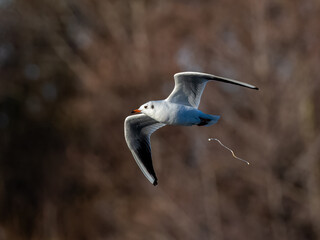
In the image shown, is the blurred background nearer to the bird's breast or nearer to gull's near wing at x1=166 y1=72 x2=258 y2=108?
gull's near wing at x1=166 y1=72 x2=258 y2=108

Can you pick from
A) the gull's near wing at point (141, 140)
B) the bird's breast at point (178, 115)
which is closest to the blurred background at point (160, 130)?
the gull's near wing at point (141, 140)

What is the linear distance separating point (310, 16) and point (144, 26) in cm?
412

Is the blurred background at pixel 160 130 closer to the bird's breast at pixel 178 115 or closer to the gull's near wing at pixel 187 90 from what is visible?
the gull's near wing at pixel 187 90

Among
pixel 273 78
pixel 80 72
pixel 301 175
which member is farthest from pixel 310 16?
pixel 80 72

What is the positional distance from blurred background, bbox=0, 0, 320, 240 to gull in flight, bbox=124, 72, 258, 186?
579 cm

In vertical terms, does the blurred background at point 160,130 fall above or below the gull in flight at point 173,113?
below

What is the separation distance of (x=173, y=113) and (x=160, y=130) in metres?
8.90

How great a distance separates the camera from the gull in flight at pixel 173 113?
13.9 ft

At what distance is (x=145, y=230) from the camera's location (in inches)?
484

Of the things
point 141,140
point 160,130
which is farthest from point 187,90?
point 160,130

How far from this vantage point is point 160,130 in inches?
518

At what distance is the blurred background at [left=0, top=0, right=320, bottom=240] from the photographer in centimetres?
1094

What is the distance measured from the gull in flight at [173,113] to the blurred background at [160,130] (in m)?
5.79

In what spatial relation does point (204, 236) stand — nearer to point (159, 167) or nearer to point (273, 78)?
point (159, 167)
